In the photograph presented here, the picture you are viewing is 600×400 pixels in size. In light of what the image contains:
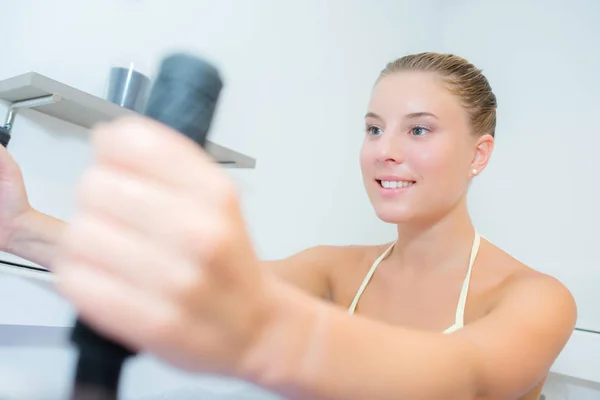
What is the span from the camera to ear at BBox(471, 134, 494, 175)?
962 mm

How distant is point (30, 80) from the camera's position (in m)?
0.75

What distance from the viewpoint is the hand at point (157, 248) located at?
0.20 meters

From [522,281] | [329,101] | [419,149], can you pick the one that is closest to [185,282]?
[522,281]

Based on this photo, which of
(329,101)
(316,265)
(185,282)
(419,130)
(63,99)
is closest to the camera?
(185,282)

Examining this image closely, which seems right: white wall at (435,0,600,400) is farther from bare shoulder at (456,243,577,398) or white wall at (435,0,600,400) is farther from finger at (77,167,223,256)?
finger at (77,167,223,256)

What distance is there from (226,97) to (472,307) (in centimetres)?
79

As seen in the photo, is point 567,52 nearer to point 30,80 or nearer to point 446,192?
point 446,192

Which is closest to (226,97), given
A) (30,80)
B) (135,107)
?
(135,107)

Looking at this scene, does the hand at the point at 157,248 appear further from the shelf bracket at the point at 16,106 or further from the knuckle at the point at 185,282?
the shelf bracket at the point at 16,106

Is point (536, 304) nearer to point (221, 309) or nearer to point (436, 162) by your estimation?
point (436, 162)

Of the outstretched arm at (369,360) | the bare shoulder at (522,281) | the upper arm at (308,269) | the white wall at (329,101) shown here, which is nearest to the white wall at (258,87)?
the white wall at (329,101)

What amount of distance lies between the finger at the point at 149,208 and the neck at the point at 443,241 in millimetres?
822

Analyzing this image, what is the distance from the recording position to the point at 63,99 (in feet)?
2.61

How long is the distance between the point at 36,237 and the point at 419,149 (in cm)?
66
